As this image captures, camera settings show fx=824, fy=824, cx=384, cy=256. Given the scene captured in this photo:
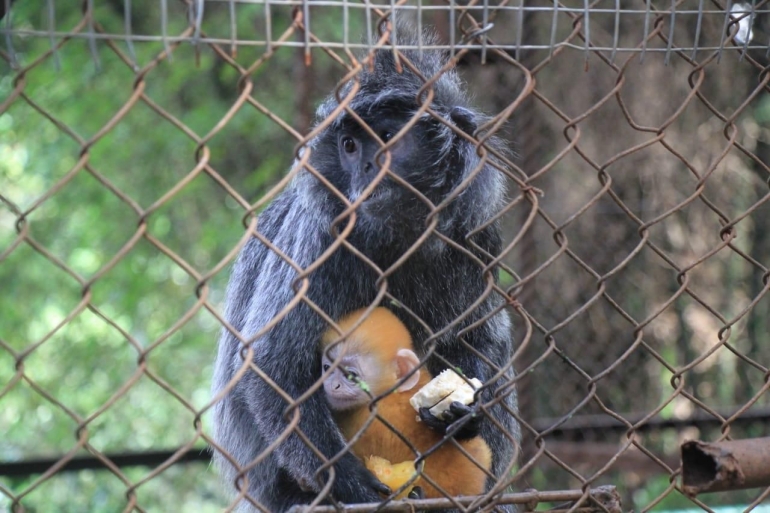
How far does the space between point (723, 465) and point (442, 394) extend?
0.81 metres

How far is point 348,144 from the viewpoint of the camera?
8.80 ft

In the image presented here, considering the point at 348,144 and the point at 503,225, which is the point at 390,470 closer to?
the point at 348,144

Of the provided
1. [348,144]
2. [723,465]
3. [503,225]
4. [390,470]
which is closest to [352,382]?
[390,470]

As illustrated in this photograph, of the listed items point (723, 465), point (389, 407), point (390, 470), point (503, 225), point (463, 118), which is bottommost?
point (503, 225)

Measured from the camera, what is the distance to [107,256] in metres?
5.54

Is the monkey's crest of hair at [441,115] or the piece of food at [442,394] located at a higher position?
the monkey's crest of hair at [441,115]

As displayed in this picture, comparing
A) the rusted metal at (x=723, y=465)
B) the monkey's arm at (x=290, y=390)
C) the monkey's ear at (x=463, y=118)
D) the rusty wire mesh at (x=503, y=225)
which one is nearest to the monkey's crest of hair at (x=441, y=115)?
the monkey's ear at (x=463, y=118)

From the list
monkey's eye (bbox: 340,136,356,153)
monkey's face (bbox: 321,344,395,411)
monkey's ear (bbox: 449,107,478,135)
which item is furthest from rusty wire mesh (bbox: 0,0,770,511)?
monkey's face (bbox: 321,344,395,411)

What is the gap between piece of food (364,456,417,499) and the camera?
91.4 inches

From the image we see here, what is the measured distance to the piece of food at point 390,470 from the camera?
7.61 feet

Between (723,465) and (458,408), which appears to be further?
(458,408)

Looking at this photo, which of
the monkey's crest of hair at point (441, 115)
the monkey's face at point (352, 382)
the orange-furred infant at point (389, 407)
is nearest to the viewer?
the orange-furred infant at point (389, 407)

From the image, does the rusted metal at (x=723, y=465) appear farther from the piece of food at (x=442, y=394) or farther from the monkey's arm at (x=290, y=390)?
the monkey's arm at (x=290, y=390)

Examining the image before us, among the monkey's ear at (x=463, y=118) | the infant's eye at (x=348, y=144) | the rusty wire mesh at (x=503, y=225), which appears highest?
the infant's eye at (x=348, y=144)
